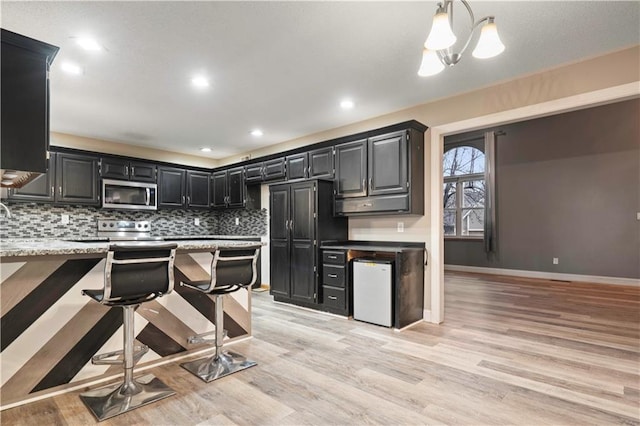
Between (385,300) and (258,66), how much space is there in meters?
2.66

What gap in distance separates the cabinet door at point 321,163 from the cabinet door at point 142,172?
9.54ft

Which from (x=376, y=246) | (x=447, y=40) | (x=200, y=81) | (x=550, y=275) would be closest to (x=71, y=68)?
(x=200, y=81)

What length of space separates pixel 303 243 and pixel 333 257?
0.52 meters

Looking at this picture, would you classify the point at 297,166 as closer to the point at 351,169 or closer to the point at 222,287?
the point at 351,169

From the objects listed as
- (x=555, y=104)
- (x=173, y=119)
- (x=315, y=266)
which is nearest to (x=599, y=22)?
(x=555, y=104)

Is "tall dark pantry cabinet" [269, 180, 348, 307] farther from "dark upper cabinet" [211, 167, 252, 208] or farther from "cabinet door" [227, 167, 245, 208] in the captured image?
"cabinet door" [227, 167, 245, 208]

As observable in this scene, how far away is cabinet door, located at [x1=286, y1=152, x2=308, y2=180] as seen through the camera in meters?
5.04

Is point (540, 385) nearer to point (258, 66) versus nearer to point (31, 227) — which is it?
point (258, 66)

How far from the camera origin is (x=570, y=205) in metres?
6.68

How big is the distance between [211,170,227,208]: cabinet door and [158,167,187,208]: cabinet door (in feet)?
1.81

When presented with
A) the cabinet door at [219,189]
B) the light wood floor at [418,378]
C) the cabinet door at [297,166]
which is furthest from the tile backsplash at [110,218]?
the light wood floor at [418,378]

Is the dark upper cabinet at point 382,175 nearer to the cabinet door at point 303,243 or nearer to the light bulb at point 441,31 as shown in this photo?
the cabinet door at point 303,243

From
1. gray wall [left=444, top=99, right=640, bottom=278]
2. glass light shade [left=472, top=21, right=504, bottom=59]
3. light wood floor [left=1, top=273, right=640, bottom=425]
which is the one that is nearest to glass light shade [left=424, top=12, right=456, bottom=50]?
glass light shade [left=472, top=21, right=504, bottom=59]

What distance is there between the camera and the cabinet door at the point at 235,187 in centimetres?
618
